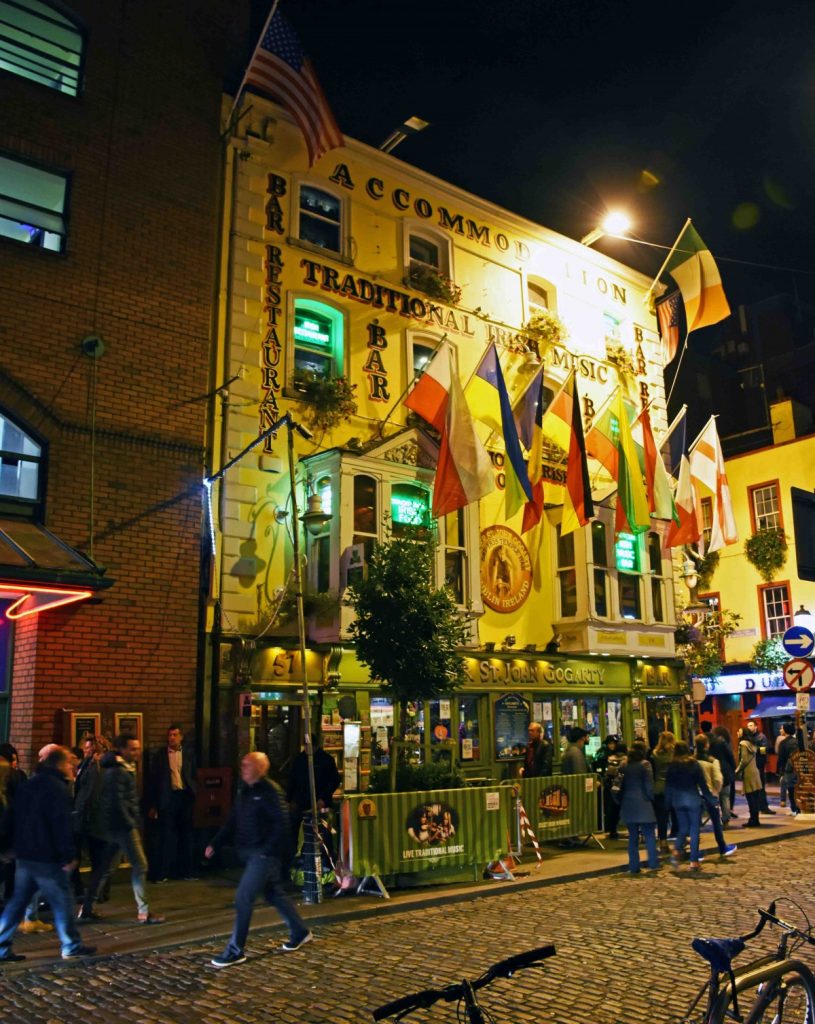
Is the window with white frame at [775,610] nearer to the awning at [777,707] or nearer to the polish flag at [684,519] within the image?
the awning at [777,707]

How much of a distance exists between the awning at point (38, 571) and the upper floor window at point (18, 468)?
325 millimetres

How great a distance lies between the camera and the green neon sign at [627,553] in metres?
21.4

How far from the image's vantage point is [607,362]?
922 inches

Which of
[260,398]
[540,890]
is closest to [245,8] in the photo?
[260,398]

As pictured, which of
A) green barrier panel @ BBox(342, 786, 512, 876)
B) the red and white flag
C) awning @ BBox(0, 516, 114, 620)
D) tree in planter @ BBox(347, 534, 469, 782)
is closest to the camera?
awning @ BBox(0, 516, 114, 620)

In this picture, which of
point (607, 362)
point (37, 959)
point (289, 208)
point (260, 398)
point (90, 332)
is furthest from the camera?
point (607, 362)

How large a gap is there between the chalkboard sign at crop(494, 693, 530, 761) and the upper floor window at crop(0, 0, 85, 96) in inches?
545

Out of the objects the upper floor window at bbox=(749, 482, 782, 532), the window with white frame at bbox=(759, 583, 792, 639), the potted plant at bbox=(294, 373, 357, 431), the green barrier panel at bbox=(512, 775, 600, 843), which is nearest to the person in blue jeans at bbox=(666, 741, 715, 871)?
the green barrier panel at bbox=(512, 775, 600, 843)

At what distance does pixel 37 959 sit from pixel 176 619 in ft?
20.9

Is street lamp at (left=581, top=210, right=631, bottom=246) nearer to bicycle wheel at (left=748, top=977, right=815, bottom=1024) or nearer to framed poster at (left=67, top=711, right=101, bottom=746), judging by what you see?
framed poster at (left=67, top=711, right=101, bottom=746)

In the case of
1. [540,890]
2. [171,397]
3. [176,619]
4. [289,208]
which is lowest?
[540,890]

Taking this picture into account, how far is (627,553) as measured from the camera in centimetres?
2167

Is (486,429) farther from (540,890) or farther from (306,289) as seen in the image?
(540,890)

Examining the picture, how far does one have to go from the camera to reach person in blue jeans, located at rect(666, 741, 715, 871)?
44.1 ft
